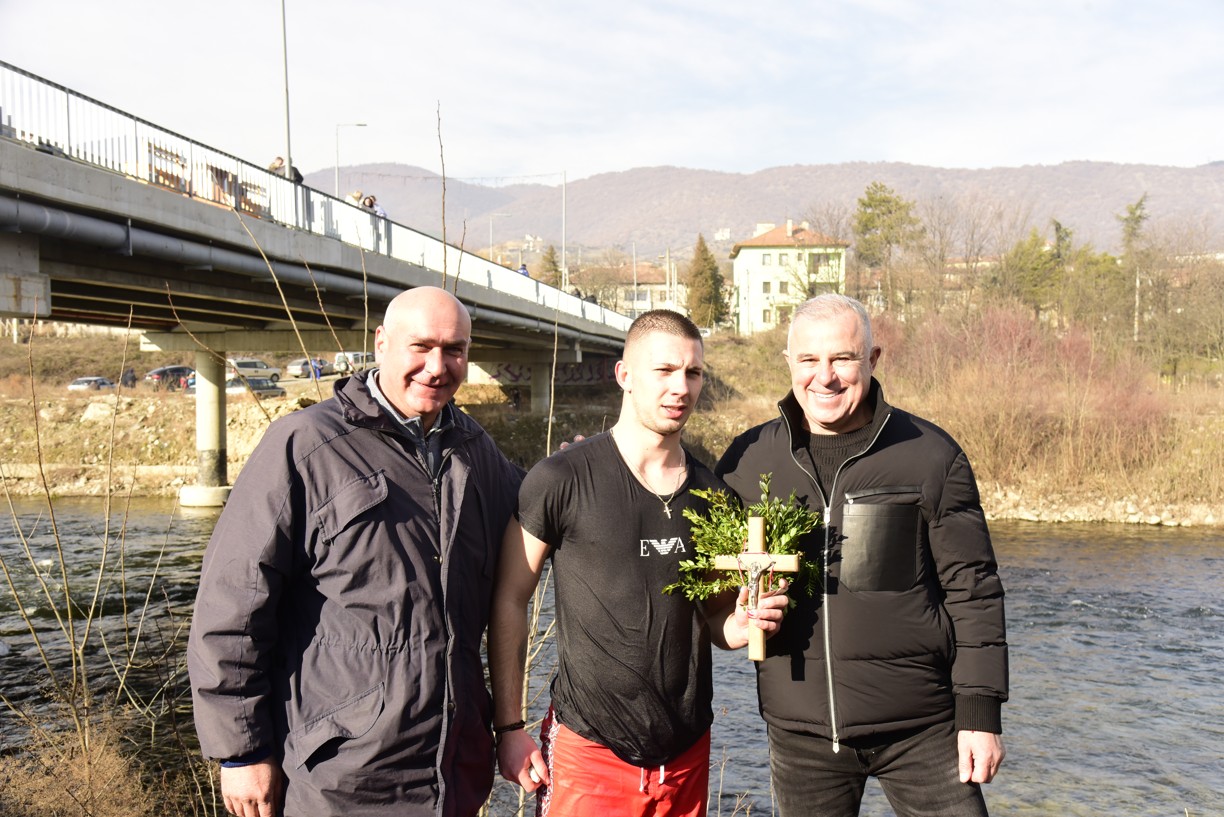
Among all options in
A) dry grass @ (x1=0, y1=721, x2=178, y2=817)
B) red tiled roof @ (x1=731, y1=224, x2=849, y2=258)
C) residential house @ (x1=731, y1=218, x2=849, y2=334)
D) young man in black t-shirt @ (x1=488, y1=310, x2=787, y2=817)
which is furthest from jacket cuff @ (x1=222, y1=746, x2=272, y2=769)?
red tiled roof @ (x1=731, y1=224, x2=849, y2=258)

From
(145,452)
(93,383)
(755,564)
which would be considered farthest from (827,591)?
(93,383)

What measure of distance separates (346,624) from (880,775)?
211 cm

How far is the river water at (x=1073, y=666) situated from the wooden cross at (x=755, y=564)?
3.22 metres

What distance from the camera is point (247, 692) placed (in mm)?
3332

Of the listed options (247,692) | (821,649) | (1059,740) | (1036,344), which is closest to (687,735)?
(821,649)

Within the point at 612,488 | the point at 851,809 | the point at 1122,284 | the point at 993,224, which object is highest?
the point at 993,224

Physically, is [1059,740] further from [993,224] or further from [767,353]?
[993,224]

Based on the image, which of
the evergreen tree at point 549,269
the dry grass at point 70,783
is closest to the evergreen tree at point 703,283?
the evergreen tree at point 549,269

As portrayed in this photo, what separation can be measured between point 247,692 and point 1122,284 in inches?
2653

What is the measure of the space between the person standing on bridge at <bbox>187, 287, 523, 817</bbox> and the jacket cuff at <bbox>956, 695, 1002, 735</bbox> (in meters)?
1.79

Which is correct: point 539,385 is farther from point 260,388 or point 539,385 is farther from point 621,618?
point 621,618

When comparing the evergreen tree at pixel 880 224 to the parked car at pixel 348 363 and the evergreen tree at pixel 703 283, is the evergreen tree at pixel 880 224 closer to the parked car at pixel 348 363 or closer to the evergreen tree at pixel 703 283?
the evergreen tree at pixel 703 283

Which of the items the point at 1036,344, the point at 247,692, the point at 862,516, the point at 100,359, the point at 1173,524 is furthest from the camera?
the point at 100,359

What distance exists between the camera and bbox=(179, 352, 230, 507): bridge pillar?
35.5 meters
